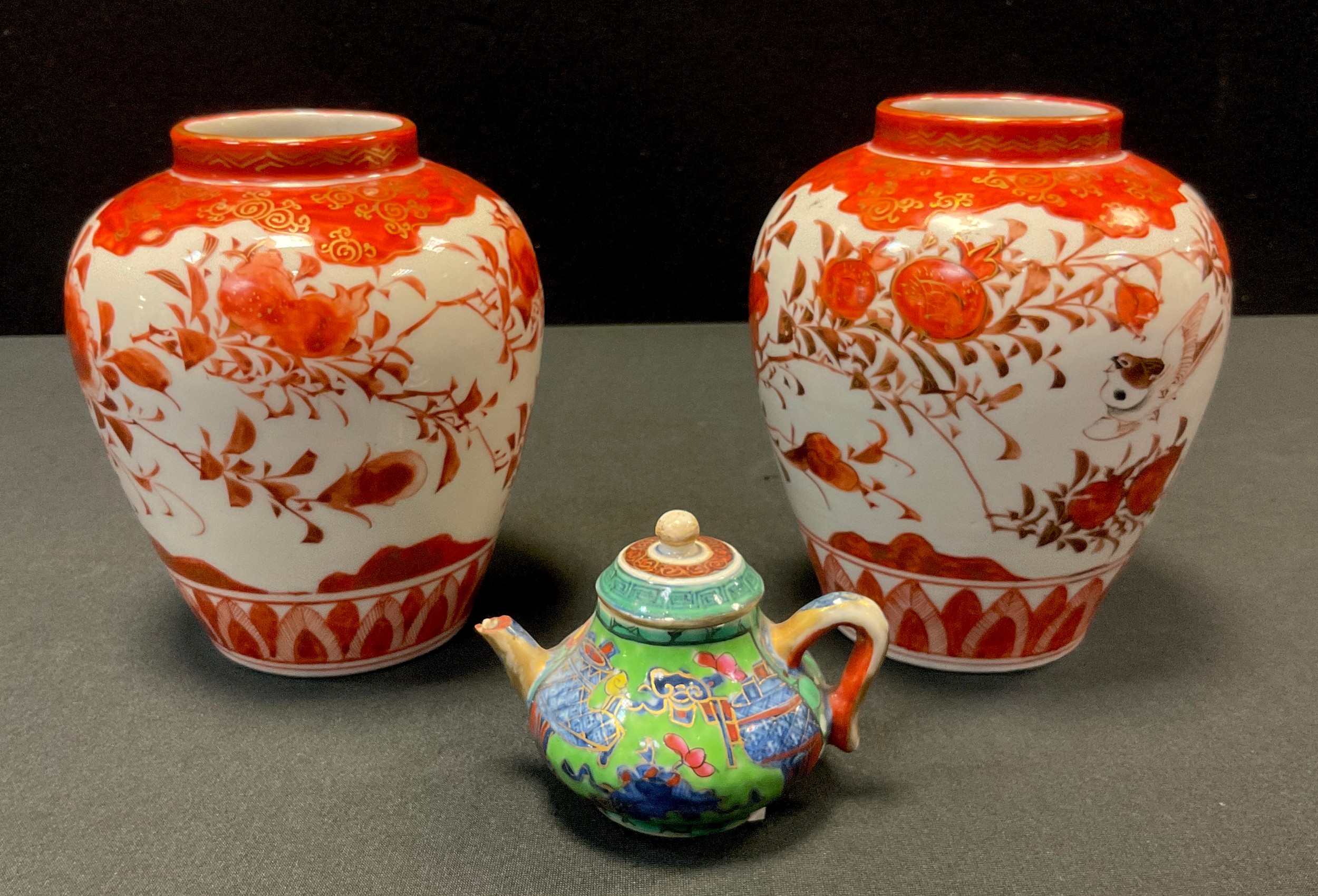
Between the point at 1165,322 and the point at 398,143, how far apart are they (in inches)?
41.2

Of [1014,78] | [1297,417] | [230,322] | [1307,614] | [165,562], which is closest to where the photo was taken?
[230,322]

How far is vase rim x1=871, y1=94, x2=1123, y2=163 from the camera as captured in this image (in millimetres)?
1646

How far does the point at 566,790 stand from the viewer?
5.15 ft

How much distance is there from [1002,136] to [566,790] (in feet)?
3.33

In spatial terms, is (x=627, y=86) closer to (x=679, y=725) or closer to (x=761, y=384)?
(x=761, y=384)

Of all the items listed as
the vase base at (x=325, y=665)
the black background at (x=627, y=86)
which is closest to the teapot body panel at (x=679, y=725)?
the vase base at (x=325, y=665)

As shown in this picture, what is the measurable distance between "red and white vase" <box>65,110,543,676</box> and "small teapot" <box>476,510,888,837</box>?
1.22 feet

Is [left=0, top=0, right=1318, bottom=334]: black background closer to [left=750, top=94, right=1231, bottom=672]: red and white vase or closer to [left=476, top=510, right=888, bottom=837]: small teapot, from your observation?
[left=750, top=94, right=1231, bottom=672]: red and white vase

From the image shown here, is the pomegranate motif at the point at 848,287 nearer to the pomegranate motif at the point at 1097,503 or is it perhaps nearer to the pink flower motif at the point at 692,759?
the pomegranate motif at the point at 1097,503

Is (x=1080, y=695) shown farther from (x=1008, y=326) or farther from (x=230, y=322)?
(x=230, y=322)

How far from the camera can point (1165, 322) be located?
5.19 feet

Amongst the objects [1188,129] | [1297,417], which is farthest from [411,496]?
[1188,129]

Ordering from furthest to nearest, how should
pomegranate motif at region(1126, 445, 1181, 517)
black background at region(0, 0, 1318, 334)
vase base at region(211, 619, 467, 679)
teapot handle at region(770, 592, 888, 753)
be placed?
black background at region(0, 0, 1318, 334) < vase base at region(211, 619, 467, 679) < pomegranate motif at region(1126, 445, 1181, 517) < teapot handle at region(770, 592, 888, 753)

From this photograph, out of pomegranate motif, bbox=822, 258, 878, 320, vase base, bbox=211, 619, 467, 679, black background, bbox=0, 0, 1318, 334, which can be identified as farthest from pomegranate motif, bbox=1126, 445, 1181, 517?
black background, bbox=0, 0, 1318, 334
